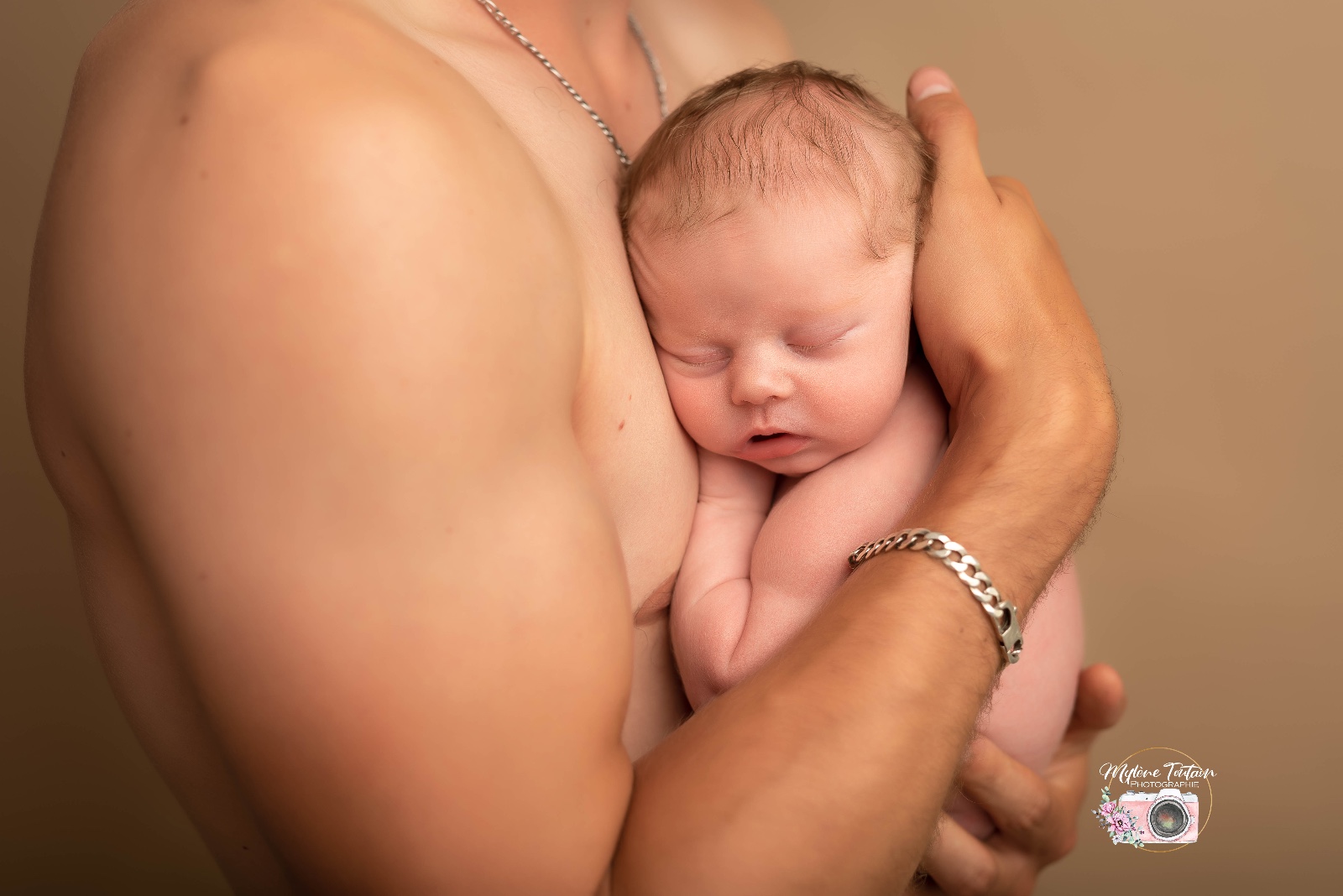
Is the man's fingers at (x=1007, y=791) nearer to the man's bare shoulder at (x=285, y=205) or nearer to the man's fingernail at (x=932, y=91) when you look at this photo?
the man's bare shoulder at (x=285, y=205)

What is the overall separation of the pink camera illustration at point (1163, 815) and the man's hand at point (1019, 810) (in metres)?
0.28

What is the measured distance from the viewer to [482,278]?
0.75 meters

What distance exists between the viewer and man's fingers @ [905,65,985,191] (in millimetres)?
1364

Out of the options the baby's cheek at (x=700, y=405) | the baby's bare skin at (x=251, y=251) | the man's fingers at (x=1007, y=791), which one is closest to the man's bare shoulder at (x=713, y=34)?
the baby's bare skin at (x=251, y=251)

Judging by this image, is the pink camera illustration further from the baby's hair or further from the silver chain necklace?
the silver chain necklace

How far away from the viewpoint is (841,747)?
0.84m

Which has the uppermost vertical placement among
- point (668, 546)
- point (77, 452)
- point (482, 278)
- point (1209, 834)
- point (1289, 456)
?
point (482, 278)

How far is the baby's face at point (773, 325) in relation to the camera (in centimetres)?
118

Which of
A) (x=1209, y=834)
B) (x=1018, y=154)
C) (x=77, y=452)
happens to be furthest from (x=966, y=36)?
(x=77, y=452)

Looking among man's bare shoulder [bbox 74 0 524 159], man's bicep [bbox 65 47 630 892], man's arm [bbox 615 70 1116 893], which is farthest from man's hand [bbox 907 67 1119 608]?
man's bare shoulder [bbox 74 0 524 159]

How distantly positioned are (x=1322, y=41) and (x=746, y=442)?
207cm

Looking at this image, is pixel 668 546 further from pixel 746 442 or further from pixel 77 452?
pixel 77 452

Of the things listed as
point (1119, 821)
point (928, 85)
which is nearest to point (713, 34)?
point (928, 85)

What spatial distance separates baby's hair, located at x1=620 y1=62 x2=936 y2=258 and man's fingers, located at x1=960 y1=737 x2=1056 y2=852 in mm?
675
